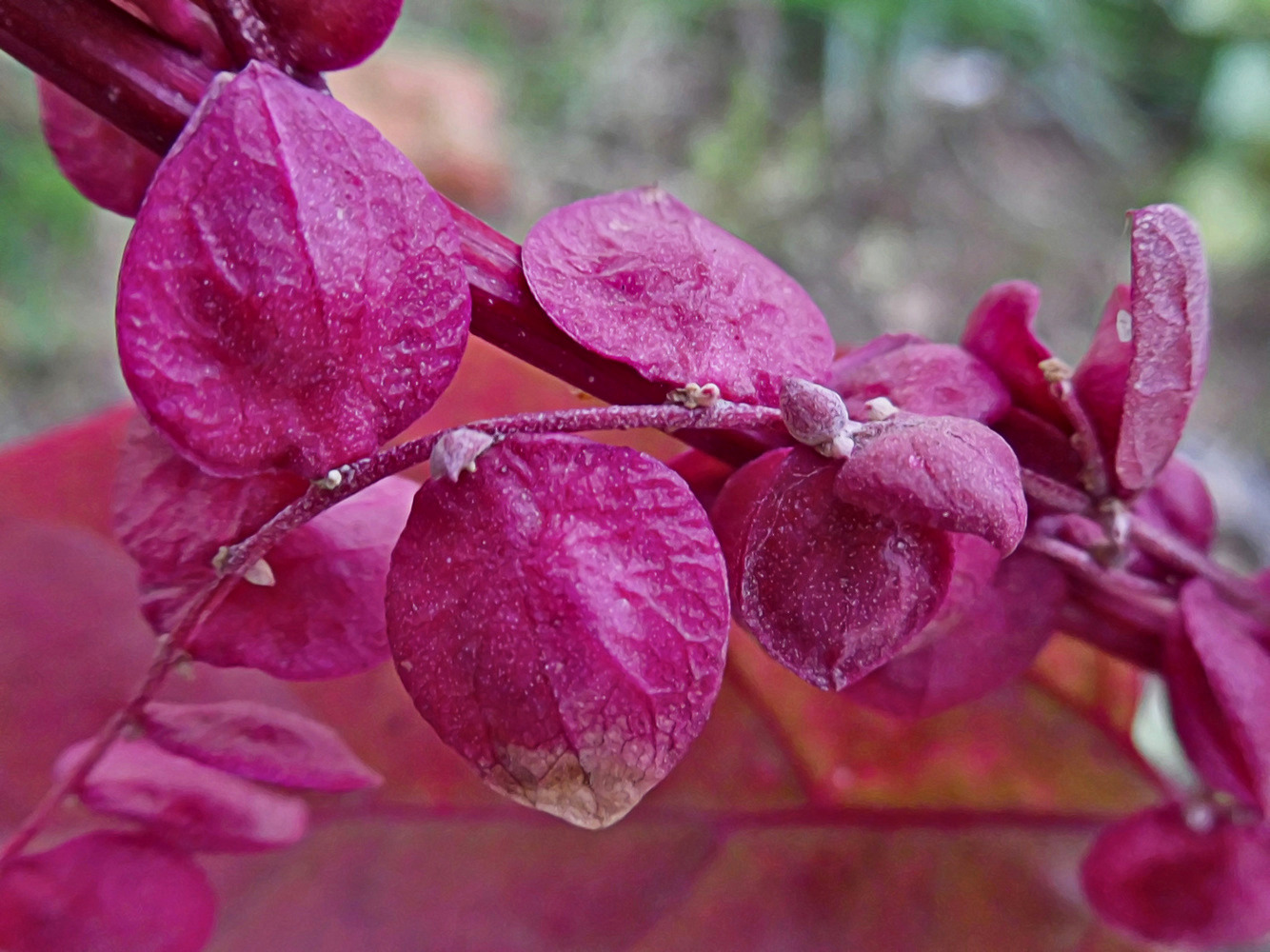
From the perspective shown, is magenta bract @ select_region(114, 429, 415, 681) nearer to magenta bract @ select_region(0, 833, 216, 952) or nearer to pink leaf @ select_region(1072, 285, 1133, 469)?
magenta bract @ select_region(0, 833, 216, 952)

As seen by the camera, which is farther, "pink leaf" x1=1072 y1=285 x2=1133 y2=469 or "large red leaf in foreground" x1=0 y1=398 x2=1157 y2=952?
"large red leaf in foreground" x1=0 y1=398 x2=1157 y2=952

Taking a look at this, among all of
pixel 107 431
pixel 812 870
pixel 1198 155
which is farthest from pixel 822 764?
pixel 1198 155

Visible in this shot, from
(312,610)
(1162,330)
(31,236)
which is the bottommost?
(31,236)

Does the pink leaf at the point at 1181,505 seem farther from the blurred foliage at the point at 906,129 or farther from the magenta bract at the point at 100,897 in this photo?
the blurred foliage at the point at 906,129

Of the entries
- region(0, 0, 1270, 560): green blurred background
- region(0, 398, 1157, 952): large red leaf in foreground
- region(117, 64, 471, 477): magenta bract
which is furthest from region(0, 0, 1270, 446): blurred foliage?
region(117, 64, 471, 477): magenta bract

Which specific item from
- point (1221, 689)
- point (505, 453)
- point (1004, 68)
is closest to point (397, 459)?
point (505, 453)

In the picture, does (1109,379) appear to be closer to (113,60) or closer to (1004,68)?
(113,60)
